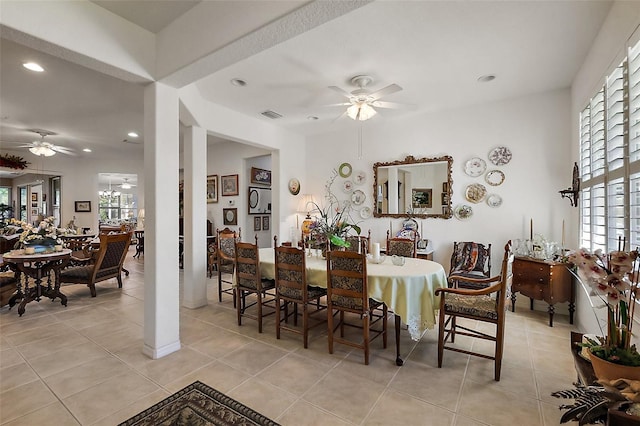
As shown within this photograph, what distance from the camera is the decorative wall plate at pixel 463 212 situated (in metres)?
4.45

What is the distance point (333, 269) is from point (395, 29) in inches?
83.1

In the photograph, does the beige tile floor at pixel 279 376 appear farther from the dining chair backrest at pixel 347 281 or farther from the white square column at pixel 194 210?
the white square column at pixel 194 210

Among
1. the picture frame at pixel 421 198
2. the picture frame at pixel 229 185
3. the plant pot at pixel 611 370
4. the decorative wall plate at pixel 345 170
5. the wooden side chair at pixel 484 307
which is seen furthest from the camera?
the picture frame at pixel 229 185

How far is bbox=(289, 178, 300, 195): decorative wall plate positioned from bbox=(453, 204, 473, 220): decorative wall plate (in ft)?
9.24

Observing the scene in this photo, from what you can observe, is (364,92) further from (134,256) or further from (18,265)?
(134,256)

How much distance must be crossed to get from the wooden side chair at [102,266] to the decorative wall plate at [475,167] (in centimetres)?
548

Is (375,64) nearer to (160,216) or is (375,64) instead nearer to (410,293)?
(410,293)

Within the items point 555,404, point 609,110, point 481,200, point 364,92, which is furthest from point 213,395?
point 481,200

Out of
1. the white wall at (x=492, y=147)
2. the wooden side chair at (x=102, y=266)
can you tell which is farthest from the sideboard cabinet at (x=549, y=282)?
the wooden side chair at (x=102, y=266)

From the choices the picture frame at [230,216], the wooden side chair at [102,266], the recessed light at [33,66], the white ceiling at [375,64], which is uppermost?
the white ceiling at [375,64]

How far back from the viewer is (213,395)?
2.13 metres

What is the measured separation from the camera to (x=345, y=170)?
5570 mm

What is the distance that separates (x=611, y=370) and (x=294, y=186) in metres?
4.92

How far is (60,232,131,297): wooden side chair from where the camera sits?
4504mm
